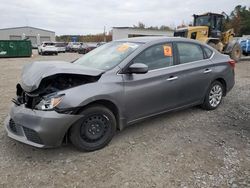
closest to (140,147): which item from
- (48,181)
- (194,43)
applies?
(48,181)

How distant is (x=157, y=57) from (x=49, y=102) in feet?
6.58

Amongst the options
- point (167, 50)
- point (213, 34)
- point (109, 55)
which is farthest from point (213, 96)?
point (213, 34)

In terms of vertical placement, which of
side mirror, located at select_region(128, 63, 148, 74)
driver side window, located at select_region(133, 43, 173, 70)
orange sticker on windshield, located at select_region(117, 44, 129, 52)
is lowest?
side mirror, located at select_region(128, 63, 148, 74)

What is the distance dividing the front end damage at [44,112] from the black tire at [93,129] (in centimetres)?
15

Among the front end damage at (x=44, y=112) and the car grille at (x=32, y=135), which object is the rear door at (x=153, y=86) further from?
the car grille at (x=32, y=135)

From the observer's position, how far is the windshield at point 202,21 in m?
16.2

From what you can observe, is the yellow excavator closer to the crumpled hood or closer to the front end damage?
the crumpled hood

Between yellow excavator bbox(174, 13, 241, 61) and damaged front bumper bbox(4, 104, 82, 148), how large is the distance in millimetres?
13295

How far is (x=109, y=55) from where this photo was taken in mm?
4512

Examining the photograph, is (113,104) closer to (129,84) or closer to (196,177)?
(129,84)

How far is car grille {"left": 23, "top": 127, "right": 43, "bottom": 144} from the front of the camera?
134 inches

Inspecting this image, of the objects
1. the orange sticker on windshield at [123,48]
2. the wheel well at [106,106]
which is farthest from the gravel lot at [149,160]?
the orange sticker on windshield at [123,48]

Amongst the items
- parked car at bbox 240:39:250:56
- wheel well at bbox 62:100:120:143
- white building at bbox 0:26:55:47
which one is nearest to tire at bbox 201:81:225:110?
wheel well at bbox 62:100:120:143

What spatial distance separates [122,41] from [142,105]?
1.39 meters
